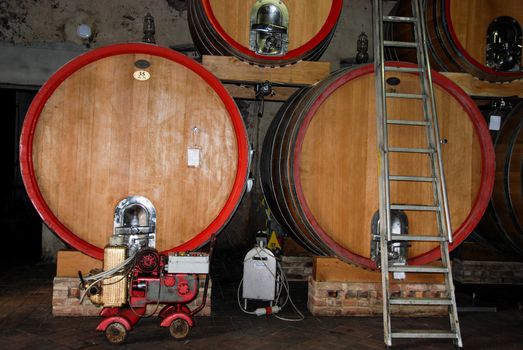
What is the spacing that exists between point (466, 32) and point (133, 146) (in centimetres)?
317

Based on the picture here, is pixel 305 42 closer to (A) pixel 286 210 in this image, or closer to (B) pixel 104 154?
(A) pixel 286 210

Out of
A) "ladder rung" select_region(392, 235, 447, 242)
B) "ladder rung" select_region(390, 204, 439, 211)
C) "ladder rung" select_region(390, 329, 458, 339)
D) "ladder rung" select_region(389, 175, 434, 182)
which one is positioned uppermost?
"ladder rung" select_region(389, 175, 434, 182)

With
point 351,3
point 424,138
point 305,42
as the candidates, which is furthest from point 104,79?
point 351,3

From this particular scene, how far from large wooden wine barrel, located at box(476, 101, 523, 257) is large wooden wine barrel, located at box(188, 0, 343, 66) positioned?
1.99 metres

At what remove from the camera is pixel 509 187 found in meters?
4.43

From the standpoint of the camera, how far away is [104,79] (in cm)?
372

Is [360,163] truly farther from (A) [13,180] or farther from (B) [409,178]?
(A) [13,180]

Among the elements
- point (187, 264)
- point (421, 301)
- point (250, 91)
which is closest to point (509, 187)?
point (421, 301)

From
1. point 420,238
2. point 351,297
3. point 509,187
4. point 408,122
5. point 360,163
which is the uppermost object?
point 408,122

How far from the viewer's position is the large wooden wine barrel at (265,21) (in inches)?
162

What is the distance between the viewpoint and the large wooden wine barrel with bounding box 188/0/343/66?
412 cm

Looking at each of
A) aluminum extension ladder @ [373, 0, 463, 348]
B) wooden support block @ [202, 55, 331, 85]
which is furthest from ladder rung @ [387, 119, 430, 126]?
wooden support block @ [202, 55, 331, 85]

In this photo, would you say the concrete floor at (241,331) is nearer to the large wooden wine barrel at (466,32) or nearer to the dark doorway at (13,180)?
the large wooden wine barrel at (466,32)

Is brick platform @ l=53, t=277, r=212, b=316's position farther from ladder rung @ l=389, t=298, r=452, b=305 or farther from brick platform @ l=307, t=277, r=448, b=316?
ladder rung @ l=389, t=298, r=452, b=305
